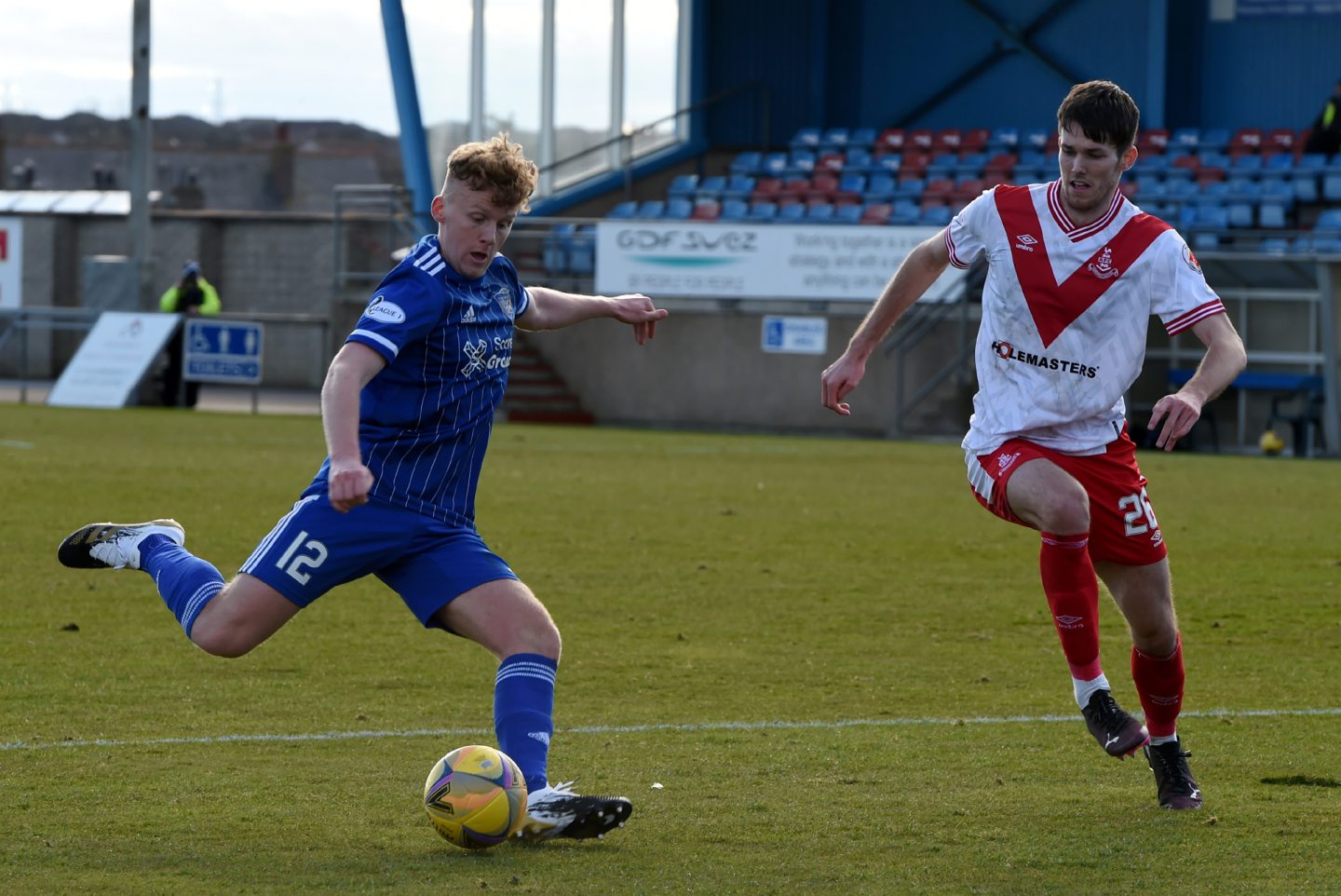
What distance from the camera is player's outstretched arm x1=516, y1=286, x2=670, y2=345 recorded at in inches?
204

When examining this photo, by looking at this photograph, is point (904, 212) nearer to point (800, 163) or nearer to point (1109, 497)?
point (800, 163)

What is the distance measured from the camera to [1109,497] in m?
5.12

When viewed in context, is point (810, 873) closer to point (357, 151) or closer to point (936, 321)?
point (936, 321)

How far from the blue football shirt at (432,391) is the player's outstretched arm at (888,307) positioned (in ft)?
3.52

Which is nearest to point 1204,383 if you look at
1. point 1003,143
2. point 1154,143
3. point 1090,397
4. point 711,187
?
point 1090,397

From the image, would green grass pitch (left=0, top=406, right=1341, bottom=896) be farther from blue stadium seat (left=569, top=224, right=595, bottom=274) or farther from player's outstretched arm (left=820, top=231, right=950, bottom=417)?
blue stadium seat (left=569, top=224, right=595, bottom=274)

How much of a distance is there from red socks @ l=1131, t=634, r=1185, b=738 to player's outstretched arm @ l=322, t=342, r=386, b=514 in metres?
2.18

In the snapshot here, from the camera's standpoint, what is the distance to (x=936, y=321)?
2322cm

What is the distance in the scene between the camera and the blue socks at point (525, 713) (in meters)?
4.59

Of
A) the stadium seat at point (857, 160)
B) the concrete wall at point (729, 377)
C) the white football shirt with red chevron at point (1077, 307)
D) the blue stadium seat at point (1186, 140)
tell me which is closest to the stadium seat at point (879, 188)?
the stadium seat at point (857, 160)

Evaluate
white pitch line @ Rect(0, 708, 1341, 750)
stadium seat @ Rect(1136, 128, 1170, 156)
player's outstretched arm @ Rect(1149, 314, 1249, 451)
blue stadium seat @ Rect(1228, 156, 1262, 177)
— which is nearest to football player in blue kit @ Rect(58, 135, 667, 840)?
white pitch line @ Rect(0, 708, 1341, 750)

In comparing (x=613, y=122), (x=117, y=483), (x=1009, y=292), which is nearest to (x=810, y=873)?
(x=1009, y=292)

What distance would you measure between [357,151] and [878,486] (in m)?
51.5

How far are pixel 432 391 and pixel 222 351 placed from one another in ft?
68.4
